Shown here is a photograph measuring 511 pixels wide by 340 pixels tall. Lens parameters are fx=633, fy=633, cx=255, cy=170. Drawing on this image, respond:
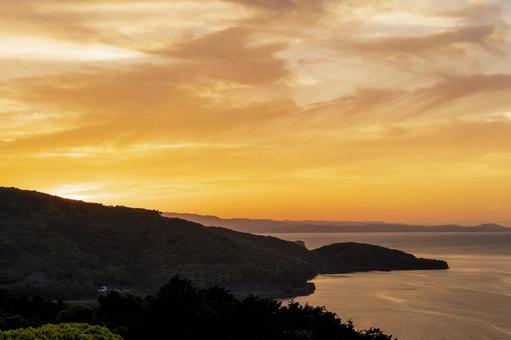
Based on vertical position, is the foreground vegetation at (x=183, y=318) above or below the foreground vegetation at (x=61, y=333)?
below

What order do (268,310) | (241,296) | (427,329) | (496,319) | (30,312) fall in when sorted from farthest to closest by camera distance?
(241,296) → (496,319) → (427,329) → (30,312) → (268,310)

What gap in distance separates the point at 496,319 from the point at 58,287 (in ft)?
385

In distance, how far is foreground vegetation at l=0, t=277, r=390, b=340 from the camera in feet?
191

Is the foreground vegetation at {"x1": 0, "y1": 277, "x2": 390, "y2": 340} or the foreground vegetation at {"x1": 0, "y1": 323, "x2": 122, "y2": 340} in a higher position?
the foreground vegetation at {"x1": 0, "y1": 323, "x2": 122, "y2": 340}

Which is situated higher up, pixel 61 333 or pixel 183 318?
pixel 61 333

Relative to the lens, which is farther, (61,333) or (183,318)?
(183,318)

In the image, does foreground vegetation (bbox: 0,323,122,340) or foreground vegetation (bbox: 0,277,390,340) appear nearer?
foreground vegetation (bbox: 0,323,122,340)

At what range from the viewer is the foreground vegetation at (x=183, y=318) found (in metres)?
58.2

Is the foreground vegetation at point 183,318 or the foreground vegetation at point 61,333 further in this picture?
the foreground vegetation at point 183,318

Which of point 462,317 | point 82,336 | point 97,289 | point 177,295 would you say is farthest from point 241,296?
point 82,336

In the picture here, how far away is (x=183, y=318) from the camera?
58.7m

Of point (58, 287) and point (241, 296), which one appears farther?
point (241, 296)

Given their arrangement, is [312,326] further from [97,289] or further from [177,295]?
[97,289]

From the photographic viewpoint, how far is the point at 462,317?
156 meters
